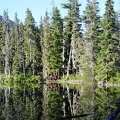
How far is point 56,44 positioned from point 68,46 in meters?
3.06

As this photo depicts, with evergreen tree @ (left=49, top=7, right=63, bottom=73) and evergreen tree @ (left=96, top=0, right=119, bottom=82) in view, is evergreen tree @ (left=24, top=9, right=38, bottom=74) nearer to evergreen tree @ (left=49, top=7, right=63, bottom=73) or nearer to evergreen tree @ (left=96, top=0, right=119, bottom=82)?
evergreen tree @ (left=49, top=7, right=63, bottom=73)

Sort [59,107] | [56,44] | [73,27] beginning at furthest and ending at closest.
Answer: [56,44] < [73,27] < [59,107]

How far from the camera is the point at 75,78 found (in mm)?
63906

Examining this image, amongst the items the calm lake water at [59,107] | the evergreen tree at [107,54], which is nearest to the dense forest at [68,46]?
the evergreen tree at [107,54]

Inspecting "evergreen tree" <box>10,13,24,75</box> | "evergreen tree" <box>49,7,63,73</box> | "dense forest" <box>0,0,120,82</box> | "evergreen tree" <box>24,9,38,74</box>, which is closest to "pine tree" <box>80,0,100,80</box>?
"dense forest" <box>0,0,120,82</box>

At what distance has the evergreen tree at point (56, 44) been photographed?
70.3 m

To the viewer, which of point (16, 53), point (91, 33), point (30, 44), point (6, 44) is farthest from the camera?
point (6, 44)

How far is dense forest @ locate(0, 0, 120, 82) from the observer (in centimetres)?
5675

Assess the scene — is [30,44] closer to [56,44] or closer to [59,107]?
[56,44]

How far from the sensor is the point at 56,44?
71188 millimetres

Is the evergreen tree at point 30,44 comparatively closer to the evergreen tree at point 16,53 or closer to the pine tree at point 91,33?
the evergreen tree at point 16,53

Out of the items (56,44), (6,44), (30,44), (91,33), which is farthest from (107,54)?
(6,44)

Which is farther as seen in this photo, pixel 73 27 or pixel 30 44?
pixel 30 44

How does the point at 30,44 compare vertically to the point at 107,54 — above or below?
above
